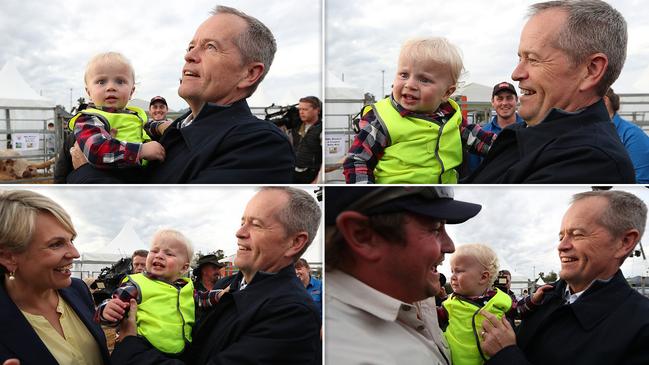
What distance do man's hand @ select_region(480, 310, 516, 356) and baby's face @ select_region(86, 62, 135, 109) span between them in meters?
1.19

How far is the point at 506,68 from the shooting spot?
1890 mm

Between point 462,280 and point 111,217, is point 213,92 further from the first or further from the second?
point 462,280

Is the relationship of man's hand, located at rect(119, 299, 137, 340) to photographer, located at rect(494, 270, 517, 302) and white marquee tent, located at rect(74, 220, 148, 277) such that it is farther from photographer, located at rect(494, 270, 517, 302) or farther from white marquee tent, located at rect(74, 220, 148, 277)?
photographer, located at rect(494, 270, 517, 302)

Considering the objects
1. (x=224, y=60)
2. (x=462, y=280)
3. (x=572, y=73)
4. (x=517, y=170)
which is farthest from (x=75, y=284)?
(x=572, y=73)

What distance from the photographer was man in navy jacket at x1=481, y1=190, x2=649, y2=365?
1.91m

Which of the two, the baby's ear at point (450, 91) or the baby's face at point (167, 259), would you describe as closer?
the baby's ear at point (450, 91)

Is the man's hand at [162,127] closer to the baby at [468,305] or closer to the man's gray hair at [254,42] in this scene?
the man's gray hair at [254,42]

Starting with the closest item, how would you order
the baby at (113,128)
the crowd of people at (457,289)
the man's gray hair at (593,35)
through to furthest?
the man's gray hair at (593,35)
the baby at (113,128)
the crowd of people at (457,289)

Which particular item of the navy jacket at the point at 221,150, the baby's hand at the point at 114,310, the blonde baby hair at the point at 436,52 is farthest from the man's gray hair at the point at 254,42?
the baby's hand at the point at 114,310

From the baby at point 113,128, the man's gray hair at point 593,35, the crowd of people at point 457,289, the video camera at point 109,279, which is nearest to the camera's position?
the man's gray hair at point 593,35

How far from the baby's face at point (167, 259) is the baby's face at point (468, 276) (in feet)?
2.60

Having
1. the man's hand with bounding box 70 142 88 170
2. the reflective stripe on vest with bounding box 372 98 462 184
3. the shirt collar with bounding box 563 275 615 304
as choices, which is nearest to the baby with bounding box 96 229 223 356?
the man's hand with bounding box 70 142 88 170

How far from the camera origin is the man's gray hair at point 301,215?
6.76 ft

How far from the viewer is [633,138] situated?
1845 millimetres
